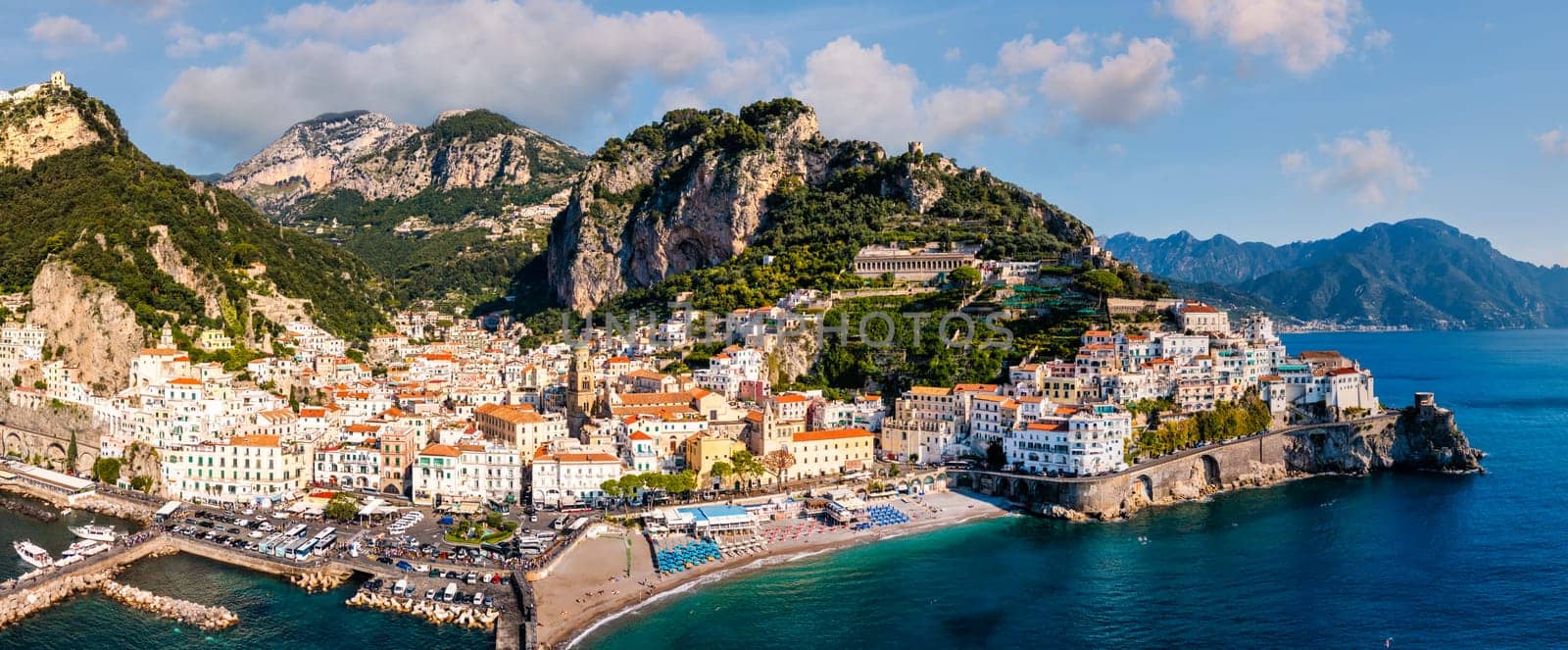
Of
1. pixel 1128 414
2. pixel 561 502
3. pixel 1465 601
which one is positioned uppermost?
pixel 1128 414

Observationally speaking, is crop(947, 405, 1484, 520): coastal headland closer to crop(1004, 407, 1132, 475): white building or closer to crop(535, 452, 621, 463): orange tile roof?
crop(1004, 407, 1132, 475): white building

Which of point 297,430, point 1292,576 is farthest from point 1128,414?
point 297,430

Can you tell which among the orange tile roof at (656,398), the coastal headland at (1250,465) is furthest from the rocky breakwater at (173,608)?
the coastal headland at (1250,465)

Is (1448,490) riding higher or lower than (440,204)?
lower

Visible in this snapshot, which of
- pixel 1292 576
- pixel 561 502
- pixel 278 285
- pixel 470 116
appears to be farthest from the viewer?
pixel 470 116

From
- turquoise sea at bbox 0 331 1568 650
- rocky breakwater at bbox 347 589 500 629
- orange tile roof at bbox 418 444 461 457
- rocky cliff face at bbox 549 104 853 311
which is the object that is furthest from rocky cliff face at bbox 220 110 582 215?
rocky breakwater at bbox 347 589 500 629

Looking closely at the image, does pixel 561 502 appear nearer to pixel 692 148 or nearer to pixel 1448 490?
pixel 1448 490

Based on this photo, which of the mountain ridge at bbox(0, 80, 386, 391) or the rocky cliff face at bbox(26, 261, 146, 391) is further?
the mountain ridge at bbox(0, 80, 386, 391)
